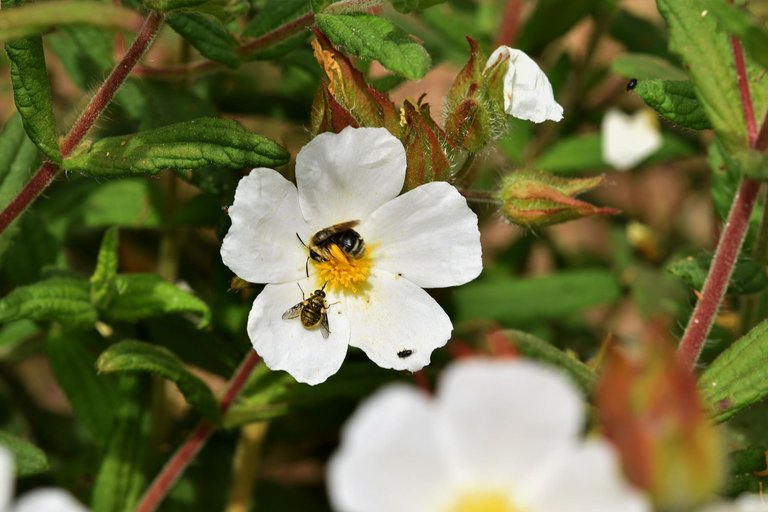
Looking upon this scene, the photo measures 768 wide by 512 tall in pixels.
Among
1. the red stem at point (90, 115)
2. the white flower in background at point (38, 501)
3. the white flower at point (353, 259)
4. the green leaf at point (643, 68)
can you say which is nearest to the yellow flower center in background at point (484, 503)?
the white flower in background at point (38, 501)

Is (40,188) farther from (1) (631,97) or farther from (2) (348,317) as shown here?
(1) (631,97)

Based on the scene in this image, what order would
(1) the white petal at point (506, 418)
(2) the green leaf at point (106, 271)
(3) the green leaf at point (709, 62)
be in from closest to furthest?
(1) the white petal at point (506, 418), (3) the green leaf at point (709, 62), (2) the green leaf at point (106, 271)

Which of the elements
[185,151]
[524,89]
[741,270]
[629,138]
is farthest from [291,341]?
[629,138]

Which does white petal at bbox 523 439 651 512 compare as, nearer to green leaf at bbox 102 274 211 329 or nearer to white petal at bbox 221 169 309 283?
white petal at bbox 221 169 309 283

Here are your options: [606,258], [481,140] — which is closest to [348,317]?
[481,140]

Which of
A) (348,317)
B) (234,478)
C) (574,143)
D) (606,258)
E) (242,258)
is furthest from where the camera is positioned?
(606,258)

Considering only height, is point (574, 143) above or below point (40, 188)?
below

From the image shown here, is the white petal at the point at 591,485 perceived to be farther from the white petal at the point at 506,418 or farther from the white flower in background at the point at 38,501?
the white flower in background at the point at 38,501
